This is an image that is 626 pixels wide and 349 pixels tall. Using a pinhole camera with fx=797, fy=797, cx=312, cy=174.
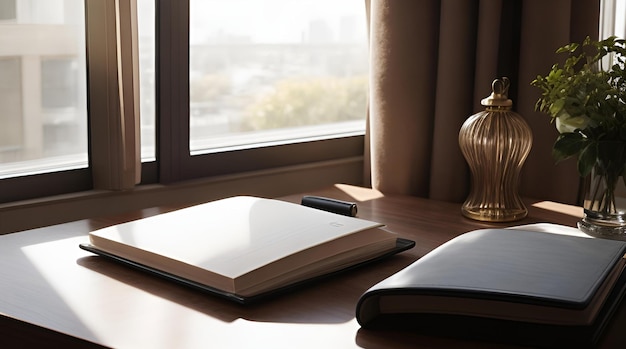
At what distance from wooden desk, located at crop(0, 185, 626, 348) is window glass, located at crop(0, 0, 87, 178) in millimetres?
360

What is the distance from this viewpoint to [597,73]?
1.25 meters

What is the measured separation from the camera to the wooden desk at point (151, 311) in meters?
0.82

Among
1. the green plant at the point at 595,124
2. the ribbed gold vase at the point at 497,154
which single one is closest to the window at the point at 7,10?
the ribbed gold vase at the point at 497,154

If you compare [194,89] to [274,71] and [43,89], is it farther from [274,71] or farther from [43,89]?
[43,89]

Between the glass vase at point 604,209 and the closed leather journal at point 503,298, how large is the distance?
12.6 inches

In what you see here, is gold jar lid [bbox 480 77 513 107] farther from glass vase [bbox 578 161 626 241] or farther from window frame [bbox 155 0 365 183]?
window frame [bbox 155 0 365 183]

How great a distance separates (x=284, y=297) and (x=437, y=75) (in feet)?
3.04

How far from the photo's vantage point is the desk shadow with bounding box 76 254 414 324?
0.89 meters

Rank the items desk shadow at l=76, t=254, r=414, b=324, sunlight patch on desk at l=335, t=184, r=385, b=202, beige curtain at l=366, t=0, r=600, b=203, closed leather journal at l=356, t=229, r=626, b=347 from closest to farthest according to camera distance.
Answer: closed leather journal at l=356, t=229, r=626, b=347 → desk shadow at l=76, t=254, r=414, b=324 → sunlight patch on desk at l=335, t=184, r=385, b=202 → beige curtain at l=366, t=0, r=600, b=203

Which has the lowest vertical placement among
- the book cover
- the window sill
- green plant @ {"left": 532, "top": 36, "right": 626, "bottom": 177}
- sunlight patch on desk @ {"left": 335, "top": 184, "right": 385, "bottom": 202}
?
the window sill

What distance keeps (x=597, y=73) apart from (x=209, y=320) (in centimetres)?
75

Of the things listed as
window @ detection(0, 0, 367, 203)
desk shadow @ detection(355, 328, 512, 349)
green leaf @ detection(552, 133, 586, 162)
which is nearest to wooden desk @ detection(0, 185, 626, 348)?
desk shadow @ detection(355, 328, 512, 349)

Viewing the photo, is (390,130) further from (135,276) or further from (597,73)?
(135,276)

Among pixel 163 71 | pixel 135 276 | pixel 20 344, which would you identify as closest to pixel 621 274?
pixel 135 276
